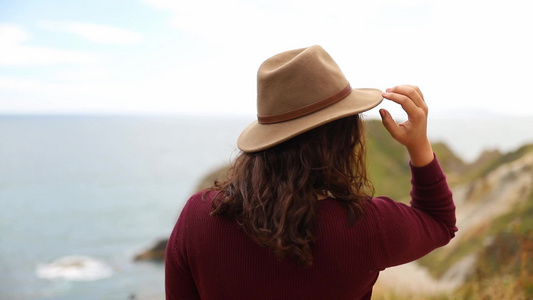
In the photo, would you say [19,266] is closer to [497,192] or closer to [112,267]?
[112,267]

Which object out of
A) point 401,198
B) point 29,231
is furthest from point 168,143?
point 401,198

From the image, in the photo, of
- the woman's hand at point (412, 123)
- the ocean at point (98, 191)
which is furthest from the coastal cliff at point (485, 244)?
the woman's hand at point (412, 123)

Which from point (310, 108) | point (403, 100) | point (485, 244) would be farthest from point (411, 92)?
point (485, 244)

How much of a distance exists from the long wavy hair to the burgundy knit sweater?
1.2 inches

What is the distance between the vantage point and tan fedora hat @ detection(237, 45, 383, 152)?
3.85 feet

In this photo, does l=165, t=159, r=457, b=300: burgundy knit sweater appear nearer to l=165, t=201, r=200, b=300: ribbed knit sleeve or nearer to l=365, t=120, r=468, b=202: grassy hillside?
l=165, t=201, r=200, b=300: ribbed knit sleeve

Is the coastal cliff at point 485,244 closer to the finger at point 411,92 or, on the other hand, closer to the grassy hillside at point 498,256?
the grassy hillside at point 498,256

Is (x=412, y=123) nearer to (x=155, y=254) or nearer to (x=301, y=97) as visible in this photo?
(x=301, y=97)

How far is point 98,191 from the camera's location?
19.5 meters

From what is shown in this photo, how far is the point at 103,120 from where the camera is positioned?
37812 mm

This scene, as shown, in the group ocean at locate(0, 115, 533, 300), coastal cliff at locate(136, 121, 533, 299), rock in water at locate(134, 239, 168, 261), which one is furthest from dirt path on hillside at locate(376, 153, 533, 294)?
rock in water at locate(134, 239, 168, 261)

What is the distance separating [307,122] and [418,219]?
13.9 inches

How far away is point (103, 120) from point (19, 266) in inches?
1179

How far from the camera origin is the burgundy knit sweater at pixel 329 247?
112cm
